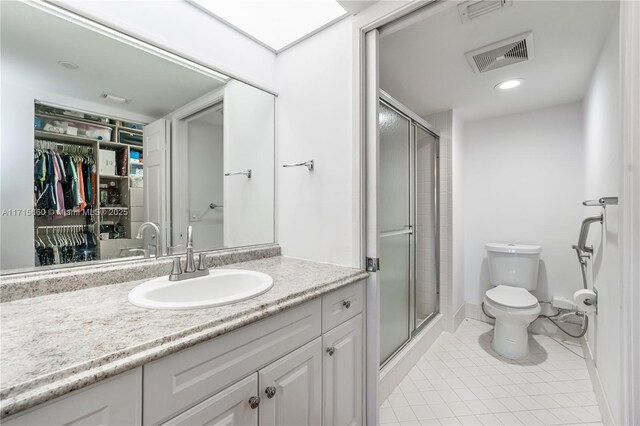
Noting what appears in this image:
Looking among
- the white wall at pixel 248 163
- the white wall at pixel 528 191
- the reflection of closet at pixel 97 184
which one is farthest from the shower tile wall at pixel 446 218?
the reflection of closet at pixel 97 184

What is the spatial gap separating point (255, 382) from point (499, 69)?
2338 mm

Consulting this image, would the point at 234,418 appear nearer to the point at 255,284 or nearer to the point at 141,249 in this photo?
the point at 255,284

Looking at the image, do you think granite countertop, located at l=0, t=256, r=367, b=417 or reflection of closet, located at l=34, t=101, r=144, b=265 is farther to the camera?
reflection of closet, located at l=34, t=101, r=144, b=265

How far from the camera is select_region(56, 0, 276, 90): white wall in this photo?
108cm

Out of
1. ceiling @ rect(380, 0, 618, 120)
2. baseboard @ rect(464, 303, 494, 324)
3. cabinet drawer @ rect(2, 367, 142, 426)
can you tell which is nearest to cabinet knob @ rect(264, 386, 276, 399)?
cabinet drawer @ rect(2, 367, 142, 426)

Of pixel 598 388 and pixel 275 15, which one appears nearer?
pixel 275 15

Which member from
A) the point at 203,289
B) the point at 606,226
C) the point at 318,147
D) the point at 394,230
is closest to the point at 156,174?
the point at 203,289

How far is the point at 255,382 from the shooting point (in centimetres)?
82

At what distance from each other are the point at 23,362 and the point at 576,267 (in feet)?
11.4

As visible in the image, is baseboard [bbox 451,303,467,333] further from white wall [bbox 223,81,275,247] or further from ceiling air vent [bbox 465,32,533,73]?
ceiling air vent [bbox 465,32,533,73]

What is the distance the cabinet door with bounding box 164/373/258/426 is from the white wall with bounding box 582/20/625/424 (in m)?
1.46

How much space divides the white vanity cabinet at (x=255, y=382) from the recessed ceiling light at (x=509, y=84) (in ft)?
6.39

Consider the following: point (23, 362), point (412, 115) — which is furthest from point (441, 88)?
point (23, 362)

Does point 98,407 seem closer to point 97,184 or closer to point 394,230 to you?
point 97,184
